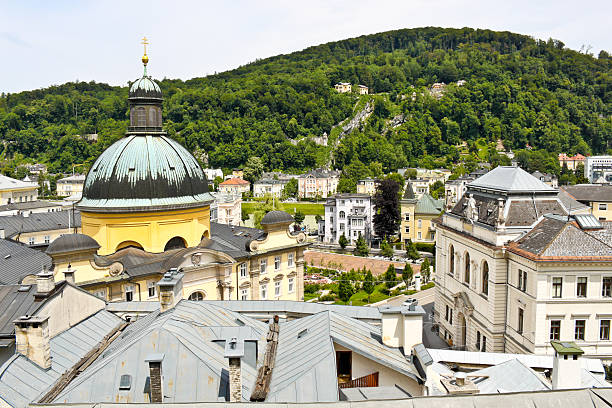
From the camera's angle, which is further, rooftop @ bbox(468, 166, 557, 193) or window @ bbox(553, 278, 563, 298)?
rooftop @ bbox(468, 166, 557, 193)

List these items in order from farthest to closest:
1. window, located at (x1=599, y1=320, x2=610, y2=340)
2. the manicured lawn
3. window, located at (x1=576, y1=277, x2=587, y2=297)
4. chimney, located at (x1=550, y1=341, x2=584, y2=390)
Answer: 1. the manicured lawn
2. window, located at (x1=599, y1=320, x2=610, y2=340)
3. window, located at (x1=576, y1=277, x2=587, y2=297)
4. chimney, located at (x1=550, y1=341, x2=584, y2=390)

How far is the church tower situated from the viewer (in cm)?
3070

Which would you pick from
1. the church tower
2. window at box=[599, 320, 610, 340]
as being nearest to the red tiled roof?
the church tower

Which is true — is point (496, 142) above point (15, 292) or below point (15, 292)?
above

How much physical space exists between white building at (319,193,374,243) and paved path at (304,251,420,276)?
48.3 ft

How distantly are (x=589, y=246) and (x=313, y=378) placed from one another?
22233 mm

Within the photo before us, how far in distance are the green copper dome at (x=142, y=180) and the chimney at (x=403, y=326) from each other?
778 inches

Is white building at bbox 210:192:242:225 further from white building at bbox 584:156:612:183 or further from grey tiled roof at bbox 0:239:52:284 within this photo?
white building at bbox 584:156:612:183

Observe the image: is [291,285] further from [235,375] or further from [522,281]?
[235,375]

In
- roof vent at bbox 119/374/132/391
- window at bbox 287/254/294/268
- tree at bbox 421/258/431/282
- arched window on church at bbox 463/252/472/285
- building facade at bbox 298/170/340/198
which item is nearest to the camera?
roof vent at bbox 119/374/132/391

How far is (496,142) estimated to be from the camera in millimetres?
181250

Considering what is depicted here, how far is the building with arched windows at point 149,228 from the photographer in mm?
28538

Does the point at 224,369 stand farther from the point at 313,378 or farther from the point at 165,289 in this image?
the point at 165,289

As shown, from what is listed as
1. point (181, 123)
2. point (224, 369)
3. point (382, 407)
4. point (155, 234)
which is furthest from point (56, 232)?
point (181, 123)
